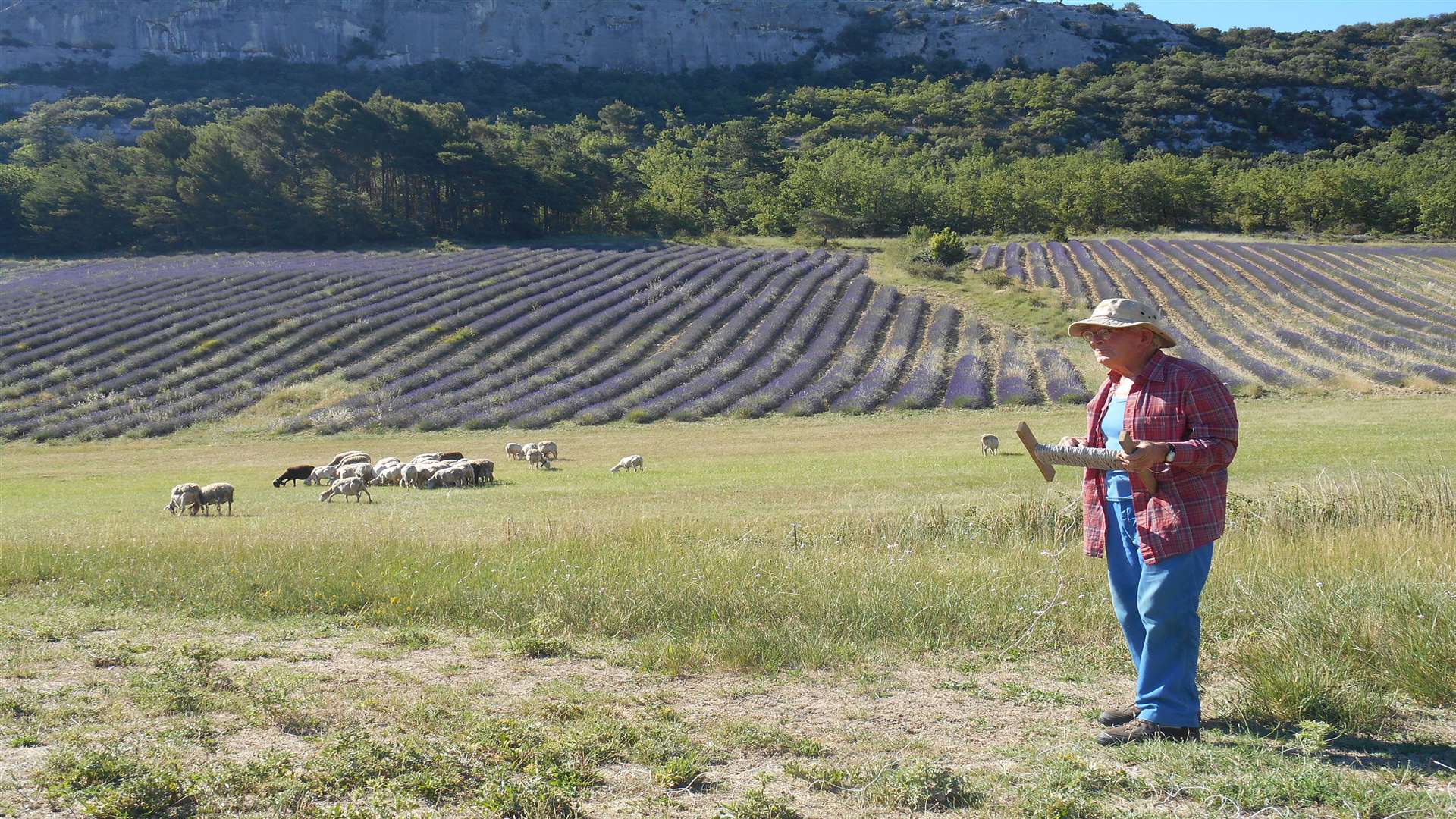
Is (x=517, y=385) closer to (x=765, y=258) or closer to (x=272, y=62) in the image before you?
(x=765, y=258)

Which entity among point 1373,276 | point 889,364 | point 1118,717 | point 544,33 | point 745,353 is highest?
point 544,33

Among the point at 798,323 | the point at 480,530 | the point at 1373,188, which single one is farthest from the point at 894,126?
the point at 480,530

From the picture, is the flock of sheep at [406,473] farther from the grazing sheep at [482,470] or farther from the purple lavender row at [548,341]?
the purple lavender row at [548,341]

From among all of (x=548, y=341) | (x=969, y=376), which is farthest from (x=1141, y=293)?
(x=548, y=341)

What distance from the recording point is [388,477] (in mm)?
25031

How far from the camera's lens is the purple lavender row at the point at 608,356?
1444 inches

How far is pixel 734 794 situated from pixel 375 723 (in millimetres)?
2309

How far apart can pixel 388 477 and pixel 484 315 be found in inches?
973

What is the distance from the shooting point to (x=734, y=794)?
4.97 metres

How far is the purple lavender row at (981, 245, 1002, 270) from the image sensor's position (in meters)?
64.7

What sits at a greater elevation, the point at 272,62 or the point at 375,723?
the point at 272,62

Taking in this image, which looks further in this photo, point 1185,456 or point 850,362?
point 850,362

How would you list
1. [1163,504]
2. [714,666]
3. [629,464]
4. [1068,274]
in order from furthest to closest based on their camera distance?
[1068,274]
[629,464]
[714,666]
[1163,504]

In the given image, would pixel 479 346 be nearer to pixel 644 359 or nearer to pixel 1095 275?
pixel 644 359
